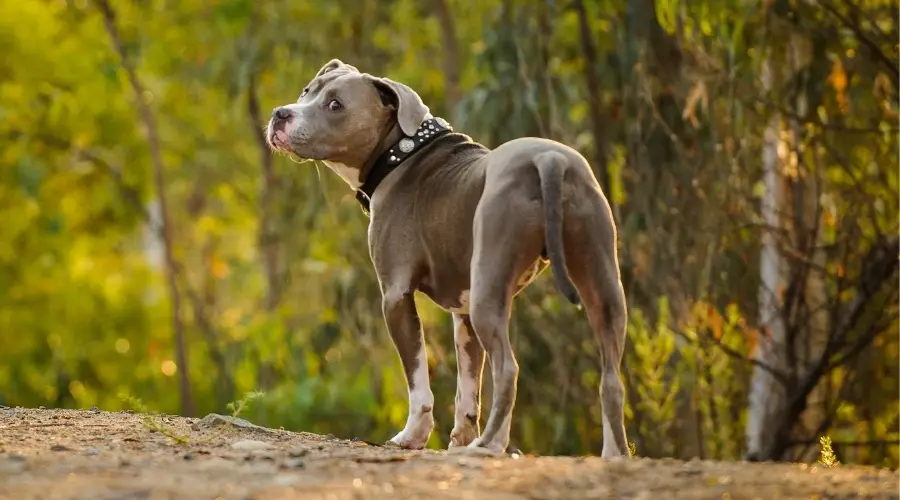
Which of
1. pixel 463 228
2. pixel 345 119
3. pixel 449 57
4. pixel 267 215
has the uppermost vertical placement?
pixel 449 57

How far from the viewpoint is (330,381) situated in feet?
56.0

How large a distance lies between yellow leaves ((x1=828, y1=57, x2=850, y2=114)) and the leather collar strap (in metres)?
6.36

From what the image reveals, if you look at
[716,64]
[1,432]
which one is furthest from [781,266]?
[1,432]

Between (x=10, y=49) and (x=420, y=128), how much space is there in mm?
14565

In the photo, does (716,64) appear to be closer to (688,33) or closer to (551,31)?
(688,33)

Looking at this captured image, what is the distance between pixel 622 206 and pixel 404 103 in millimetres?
7013

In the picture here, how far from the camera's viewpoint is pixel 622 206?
13875mm

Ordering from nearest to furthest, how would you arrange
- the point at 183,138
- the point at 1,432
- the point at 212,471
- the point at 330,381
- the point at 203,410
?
the point at 212,471, the point at 1,432, the point at 330,381, the point at 203,410, the point at 183,138

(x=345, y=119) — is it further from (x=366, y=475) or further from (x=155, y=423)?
(x=366, y=475)

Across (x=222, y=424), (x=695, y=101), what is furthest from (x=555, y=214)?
(x=695, y=101)

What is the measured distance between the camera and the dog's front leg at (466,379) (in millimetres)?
6938

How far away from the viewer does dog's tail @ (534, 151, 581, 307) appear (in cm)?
589

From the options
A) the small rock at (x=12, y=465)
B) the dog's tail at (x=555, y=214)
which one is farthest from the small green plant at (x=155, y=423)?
the dog's tail at (x=555, y=214)

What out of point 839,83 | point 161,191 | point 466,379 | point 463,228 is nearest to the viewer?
point 463,228
